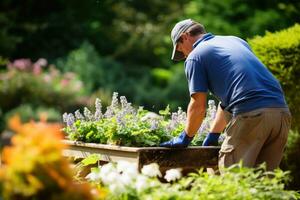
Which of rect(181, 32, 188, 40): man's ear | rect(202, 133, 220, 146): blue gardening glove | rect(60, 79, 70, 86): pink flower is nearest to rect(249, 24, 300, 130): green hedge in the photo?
rect(202, 133, 220, 146): blue gardening glove

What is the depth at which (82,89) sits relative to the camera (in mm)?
18688

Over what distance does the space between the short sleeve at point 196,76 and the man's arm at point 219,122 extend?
1.59 ft

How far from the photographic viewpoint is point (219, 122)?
5.95 metres

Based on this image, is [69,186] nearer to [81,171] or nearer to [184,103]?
[81,171]

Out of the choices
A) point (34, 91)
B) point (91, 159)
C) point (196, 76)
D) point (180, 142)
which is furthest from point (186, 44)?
point (34, 91)

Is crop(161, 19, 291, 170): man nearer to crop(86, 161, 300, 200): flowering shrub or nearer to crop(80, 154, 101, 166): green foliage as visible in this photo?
crop(80, 154, 101, 166): green foliage

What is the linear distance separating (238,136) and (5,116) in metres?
11.8

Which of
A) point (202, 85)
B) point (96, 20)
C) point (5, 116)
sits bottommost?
point (202, 85)

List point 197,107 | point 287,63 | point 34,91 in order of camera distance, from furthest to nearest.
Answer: point 34,91
point 287,63
point 197,107

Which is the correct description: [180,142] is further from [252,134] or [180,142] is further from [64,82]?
[64,82]

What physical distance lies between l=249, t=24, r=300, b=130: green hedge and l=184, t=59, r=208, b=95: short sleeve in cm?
297

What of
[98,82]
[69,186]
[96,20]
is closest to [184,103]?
[98,82]

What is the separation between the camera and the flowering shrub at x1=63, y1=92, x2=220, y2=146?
19.3 ft

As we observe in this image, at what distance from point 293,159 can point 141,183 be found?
4.66 m
